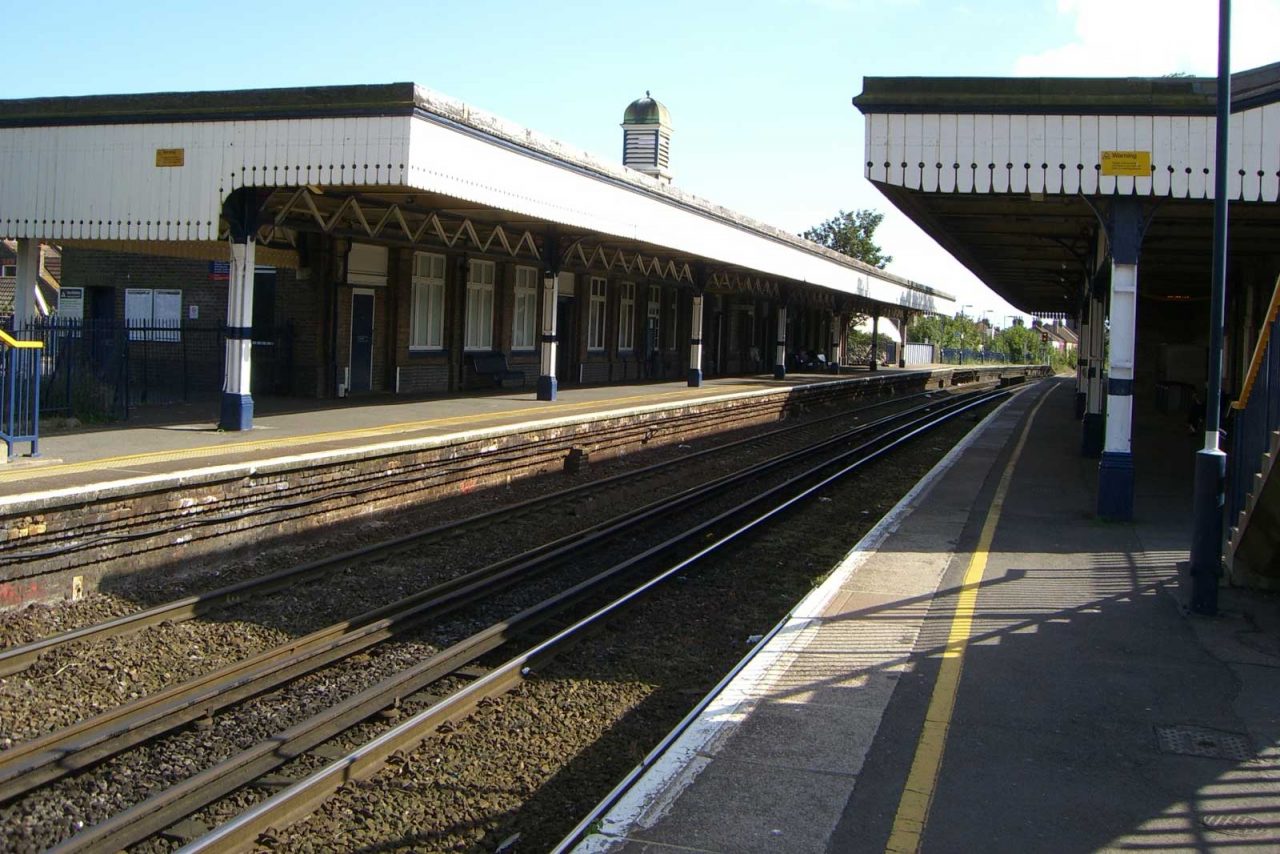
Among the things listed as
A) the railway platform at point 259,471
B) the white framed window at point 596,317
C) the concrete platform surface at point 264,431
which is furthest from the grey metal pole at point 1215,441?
the white framed window at point 596,317

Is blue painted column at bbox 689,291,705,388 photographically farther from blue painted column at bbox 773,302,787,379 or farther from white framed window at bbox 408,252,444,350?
white framed window at bbox 408,252,444,350

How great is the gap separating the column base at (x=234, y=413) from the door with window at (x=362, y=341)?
6235mm

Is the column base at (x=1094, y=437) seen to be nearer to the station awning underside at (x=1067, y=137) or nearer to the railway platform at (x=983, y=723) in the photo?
the station awning underside at (x=1067, y=137)

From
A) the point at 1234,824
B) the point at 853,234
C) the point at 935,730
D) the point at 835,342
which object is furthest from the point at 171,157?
the point at 853,234

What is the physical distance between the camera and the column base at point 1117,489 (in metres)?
11.4

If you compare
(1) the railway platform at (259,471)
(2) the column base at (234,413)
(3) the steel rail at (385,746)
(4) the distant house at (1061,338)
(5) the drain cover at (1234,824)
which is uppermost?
(4) the distant house at (1061,338)

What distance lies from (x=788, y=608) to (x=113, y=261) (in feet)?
61.7

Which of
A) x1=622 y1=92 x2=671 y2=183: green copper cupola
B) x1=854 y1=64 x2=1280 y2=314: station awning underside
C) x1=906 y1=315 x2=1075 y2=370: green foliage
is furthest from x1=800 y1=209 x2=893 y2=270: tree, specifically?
x1=854 y1=64 x2=1280 y2=314: station awning underside

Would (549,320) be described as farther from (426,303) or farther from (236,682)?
(236,682)

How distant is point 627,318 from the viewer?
109ft

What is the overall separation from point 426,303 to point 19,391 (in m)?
11.7

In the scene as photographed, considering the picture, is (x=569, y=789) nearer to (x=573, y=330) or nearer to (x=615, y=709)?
(x=615, y=709)

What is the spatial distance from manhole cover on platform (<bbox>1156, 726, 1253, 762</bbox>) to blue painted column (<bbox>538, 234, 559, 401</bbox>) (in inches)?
667

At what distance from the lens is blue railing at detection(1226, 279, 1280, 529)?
25.7 feet
